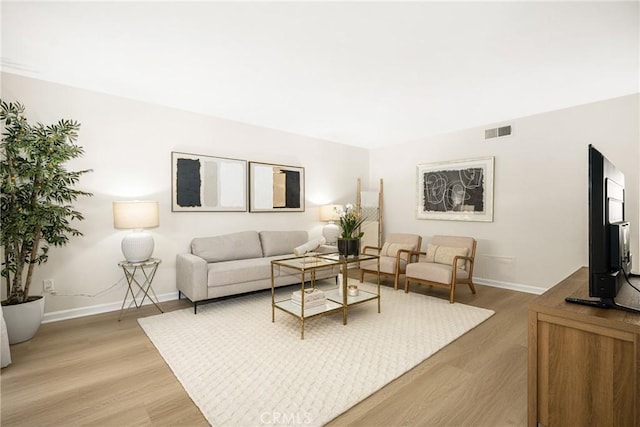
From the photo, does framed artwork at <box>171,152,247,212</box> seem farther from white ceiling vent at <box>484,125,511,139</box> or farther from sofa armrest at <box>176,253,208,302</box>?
white ceiling vent at <box>484,125,511,139</box>

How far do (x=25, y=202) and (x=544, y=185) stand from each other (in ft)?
19.5

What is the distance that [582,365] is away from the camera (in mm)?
1411

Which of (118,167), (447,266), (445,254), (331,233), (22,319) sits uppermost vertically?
(118,167)

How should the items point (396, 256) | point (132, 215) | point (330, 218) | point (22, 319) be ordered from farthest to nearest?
point (330, 218)
point (396, 256)
point (132, 215)
point (22, 319)

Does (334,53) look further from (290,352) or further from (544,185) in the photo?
(544,185)

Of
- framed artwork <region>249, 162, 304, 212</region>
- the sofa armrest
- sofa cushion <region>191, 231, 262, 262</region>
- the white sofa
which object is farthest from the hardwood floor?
framed artwork <region>249, 162, 304, 212</region>

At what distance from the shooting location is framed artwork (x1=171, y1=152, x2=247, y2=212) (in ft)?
13.1

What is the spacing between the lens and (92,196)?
3.39m

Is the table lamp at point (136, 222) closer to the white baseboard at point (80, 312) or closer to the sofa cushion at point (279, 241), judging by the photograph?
the white baseboard at point (80, 312)

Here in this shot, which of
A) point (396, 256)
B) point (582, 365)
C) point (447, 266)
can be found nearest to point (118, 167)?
point (396, 256)

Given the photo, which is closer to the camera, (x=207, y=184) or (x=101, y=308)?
(x=101, y=308)

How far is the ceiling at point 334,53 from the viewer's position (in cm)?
213

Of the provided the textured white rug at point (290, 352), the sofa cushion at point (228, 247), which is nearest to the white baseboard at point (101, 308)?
the textured white rug at point (290, 352)

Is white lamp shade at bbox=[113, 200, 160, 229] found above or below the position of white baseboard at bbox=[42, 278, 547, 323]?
above
